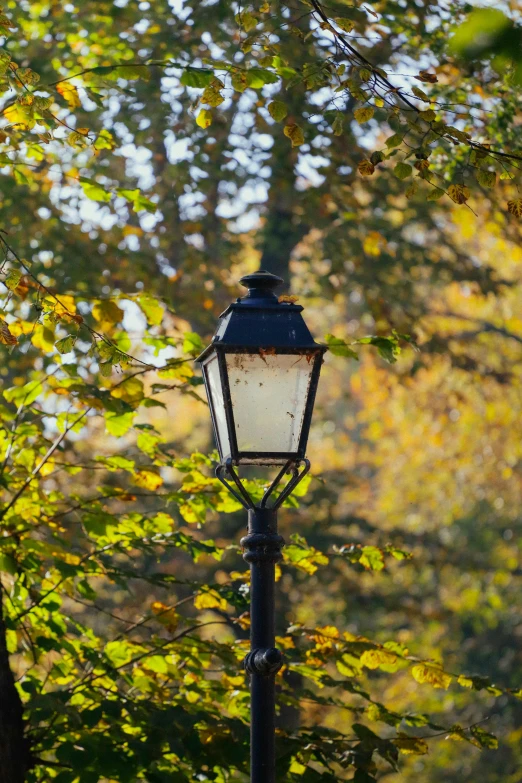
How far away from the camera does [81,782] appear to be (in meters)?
4.09

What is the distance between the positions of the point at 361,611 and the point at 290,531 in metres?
1.49

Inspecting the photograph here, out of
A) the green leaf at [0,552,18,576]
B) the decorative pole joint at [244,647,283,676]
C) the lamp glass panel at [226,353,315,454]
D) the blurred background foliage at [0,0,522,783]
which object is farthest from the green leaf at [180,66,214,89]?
the decorative pole joint at [244,647,283,676]

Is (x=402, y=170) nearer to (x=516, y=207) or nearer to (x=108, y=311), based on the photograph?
(x=516, y=207)

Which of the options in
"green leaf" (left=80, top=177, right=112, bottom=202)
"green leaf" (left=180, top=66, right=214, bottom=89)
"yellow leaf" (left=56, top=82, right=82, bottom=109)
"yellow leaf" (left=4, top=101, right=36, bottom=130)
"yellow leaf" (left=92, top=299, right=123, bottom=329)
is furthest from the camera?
"green leaf" (left=80, top=177, right=112, bottom=202)

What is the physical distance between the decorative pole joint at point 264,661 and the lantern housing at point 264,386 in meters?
0.59

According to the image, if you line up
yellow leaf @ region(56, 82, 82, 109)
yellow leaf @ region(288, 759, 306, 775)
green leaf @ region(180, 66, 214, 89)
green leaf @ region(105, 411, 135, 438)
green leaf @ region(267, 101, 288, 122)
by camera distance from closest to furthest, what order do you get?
1. green leaf @ region(267, 101, 288, 122)
2. green leaf @ region(180, 66, 214, 89)
3. yellow leaf @ region(288, 759, 306, 775)
4. yellow leaf @ region(56, 82, 82, 109)
5. green leaf @ region(105, 411, 135, 438)

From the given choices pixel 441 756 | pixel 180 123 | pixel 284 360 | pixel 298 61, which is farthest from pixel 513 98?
pixel 441 756

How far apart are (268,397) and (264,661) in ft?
2.70

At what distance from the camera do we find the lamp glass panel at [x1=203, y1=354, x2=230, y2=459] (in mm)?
3467

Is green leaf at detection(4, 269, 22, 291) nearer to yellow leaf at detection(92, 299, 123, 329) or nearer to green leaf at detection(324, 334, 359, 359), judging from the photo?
yellow leaf at detection(92, 299, 123, 329)

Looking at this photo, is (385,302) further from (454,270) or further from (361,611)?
(361,611)

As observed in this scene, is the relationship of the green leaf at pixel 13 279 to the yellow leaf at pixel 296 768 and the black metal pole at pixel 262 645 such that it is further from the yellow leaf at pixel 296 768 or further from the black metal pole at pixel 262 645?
the yellow leaf at pixel 296 768

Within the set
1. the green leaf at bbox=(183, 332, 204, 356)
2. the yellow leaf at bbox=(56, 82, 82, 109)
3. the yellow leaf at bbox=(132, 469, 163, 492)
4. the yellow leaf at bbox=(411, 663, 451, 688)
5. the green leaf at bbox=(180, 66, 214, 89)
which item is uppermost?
the yellow leaf at bbox=(56, 82, 82, 109)

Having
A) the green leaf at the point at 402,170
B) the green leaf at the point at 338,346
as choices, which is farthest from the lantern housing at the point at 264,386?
the green leaf at the point at 338,346
